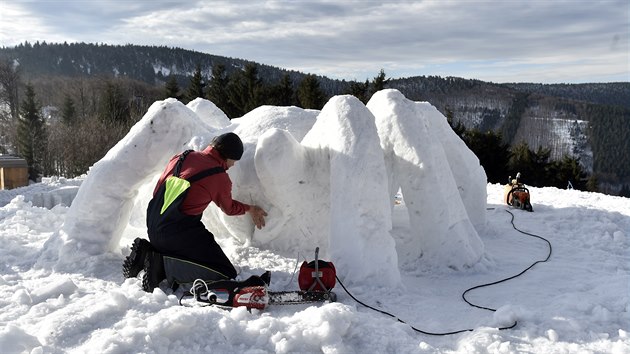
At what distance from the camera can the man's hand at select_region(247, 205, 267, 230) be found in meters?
4.89

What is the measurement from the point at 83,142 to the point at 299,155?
27641 millimetres

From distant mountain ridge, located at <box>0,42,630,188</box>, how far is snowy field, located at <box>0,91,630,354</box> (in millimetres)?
67148

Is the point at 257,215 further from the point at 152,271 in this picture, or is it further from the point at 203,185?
the point at 152,271

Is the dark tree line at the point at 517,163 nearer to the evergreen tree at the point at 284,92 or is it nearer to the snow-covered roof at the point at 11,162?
the evergreen tree at the point at 284,92

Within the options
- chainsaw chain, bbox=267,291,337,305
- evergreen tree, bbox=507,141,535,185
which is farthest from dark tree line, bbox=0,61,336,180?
chainsaw chain, bbox=267,291,337,305

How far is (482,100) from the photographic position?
96125 mm

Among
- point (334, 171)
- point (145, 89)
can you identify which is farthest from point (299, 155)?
point (145, 89)

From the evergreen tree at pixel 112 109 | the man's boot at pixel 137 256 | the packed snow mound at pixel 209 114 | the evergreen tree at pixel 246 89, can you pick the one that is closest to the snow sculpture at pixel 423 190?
the man's boot at pixel 137 256

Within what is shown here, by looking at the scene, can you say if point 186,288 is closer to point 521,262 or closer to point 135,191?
point 135,191

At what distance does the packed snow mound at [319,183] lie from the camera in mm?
4676

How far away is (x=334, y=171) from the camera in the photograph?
15.6 ft

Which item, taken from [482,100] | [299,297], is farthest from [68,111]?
[482,100]

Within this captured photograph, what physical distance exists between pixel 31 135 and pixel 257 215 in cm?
3077

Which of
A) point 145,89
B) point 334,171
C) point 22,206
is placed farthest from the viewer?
point 145,89
